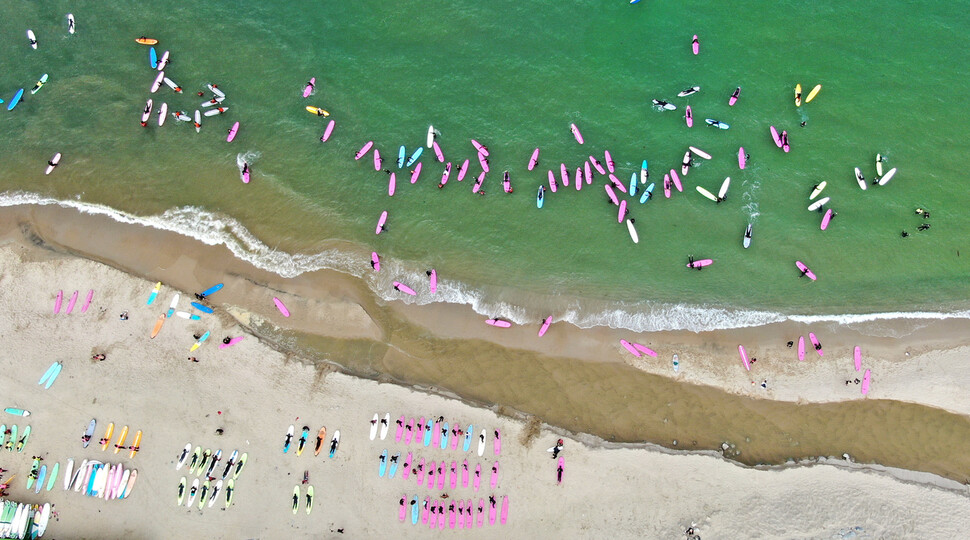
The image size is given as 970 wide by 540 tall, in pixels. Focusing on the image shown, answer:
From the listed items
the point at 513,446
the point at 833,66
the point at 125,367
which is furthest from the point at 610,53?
the point at 125,367

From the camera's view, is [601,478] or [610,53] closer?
[601,478]

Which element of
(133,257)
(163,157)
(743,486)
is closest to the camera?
(743,486)

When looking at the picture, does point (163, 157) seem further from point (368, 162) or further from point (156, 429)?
point (156, 429)

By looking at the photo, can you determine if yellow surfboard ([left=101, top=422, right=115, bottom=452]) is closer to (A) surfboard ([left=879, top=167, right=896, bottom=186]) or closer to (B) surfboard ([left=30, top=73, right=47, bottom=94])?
(B) surfboard ([left=30, top=73, right=47, bottom=94])

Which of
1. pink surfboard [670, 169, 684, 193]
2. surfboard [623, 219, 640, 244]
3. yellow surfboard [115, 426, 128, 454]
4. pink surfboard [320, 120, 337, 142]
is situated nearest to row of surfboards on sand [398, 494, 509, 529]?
yellow surfboard [115, 426, 128, 454]

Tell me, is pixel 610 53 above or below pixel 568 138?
above
